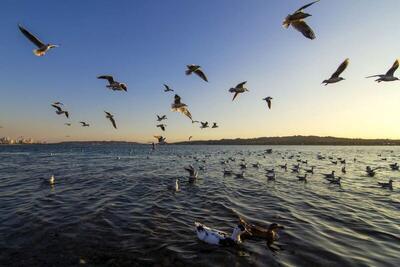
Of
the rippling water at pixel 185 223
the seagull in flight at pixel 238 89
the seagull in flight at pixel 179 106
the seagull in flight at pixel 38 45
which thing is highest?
the seagull in flight at pixel 38 45

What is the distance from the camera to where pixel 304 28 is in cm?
930

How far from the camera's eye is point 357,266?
32.3ft

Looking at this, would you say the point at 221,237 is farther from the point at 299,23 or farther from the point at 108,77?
the point at 108,77

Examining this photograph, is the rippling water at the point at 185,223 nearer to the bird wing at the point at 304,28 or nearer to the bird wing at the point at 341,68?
the bird wing at the point at 341,68

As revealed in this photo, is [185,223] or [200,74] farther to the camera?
[185,223]

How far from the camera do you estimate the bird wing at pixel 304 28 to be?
9.16m

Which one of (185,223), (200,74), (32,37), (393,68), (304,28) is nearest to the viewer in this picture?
(304,28)

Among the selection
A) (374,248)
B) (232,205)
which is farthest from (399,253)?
(232,205)

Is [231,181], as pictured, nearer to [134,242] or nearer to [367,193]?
[367,193]

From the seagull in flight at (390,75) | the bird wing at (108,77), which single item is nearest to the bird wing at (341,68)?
the seagull in flight at (390,75)

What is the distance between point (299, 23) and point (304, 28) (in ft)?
0.76

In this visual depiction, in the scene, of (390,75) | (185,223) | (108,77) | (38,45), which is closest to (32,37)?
(38,45)

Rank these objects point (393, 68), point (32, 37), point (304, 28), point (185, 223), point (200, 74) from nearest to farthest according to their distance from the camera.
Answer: point (304, 28) → point (32, 37) → point (393, 68) → point (200, 74) → point (185, 223)

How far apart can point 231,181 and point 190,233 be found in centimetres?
1630
